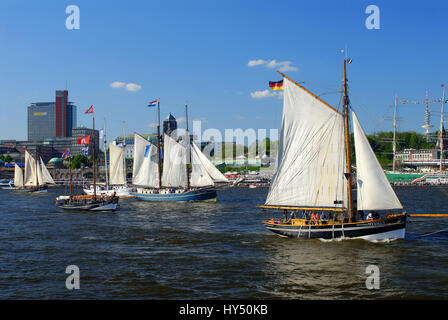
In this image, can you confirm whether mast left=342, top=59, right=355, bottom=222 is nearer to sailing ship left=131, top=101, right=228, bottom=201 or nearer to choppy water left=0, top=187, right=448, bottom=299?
choppy water left=0, top=187, right=448, bottom=299

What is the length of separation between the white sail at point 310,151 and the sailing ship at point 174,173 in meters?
46.8

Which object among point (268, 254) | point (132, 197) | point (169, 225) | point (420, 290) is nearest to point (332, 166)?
point (268, 254)

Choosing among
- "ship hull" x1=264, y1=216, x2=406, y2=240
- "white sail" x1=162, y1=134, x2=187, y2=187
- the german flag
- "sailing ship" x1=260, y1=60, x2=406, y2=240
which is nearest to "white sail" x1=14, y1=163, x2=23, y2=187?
"white sail" x1=162, y1=134, x2=187, y2=187

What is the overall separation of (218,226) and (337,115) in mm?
20815

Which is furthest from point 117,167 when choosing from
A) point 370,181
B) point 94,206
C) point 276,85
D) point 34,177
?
point 370,181

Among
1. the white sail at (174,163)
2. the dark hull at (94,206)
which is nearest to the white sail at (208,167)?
the white sail at (174,163)

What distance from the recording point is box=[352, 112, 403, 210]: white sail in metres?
36.6

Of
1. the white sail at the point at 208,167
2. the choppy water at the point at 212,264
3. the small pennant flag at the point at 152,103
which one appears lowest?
the choppy water at the point at 212,264

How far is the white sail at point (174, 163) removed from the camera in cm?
8912

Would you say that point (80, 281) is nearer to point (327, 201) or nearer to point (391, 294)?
point (391, 294)

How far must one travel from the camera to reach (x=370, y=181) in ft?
121

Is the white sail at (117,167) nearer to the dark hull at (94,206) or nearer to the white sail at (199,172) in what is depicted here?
the white sail at (199,172)

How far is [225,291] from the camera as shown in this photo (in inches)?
996

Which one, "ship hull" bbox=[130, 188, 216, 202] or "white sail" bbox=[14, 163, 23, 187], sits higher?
"white sail" bbox=[14, 163, 23, 187]
